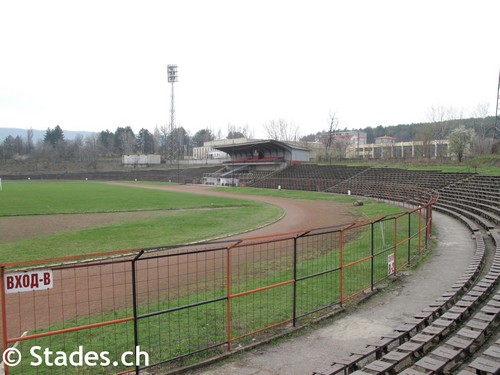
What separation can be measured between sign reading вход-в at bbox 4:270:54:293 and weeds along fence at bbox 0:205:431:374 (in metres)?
0.01

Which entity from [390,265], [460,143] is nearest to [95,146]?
[460,143]

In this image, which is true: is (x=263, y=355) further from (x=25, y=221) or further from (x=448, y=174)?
(x=448, y=174)

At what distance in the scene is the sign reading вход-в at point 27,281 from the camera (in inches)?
203

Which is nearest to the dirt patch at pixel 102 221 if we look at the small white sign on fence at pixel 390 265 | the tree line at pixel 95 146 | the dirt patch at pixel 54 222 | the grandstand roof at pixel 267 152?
the dirt patch at pixel 54 222

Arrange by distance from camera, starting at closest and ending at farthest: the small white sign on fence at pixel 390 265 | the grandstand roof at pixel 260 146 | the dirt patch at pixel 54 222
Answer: the small white sign on fence at pixel 390 265, the dirt patch at pixel 54 222, the grandstand roof at pixel 260 146

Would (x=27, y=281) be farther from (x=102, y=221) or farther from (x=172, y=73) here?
(x=172, y=73)

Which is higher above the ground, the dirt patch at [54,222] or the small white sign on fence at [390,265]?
the small white sign on fence at [390,265]

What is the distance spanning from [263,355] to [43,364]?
13.0 feet

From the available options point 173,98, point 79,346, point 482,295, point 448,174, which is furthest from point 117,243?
point 173,98

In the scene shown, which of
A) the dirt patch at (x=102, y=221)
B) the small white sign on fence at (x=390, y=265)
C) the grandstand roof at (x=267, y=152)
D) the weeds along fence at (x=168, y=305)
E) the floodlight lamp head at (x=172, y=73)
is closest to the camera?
the weeds along fence at (x=168, y=305)

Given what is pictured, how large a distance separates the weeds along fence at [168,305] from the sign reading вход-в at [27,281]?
0.5 inches

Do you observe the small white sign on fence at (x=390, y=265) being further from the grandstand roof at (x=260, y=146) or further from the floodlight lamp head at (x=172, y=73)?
the floodlight lamp head at (x=172, y=73)

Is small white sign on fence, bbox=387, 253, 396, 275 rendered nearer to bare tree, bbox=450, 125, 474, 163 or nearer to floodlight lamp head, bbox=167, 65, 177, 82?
bare tree, bbox=450, 125, 474, 163

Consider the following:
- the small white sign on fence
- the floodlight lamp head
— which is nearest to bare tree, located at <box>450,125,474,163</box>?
the small white sign on fence
